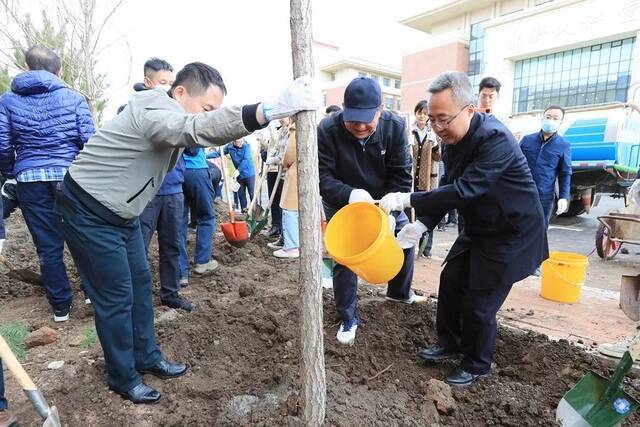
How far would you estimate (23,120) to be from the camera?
287cm

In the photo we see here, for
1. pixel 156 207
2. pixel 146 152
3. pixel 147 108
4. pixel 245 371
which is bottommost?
pixel 245 371

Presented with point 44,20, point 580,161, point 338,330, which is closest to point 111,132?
point 338,330

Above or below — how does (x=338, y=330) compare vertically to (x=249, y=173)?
below

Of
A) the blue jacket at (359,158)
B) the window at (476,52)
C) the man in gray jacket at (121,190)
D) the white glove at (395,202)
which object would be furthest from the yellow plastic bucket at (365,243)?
the window at (476,52)

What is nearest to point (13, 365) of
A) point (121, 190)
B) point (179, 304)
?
point (121, 190)

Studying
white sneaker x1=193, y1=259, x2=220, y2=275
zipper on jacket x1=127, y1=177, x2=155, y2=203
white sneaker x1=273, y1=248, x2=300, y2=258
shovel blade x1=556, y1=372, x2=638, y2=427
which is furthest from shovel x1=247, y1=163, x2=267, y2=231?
shovel blade x1=556, y1=372, x2=638, y2=427

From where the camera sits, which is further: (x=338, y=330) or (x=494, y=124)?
(x=338, y=330)

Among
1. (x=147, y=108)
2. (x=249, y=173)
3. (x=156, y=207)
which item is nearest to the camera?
(x=147, y=108)

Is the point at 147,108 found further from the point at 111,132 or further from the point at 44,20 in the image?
the point at 44,20

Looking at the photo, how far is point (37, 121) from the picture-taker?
289 cm

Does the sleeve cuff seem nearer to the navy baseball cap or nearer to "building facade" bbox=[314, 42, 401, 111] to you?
the navy baseball cap

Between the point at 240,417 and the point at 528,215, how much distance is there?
1750 millimetres

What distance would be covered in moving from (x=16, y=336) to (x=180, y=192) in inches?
57.7

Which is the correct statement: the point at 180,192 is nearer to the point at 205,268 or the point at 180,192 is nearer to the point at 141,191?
the point at 205,268
